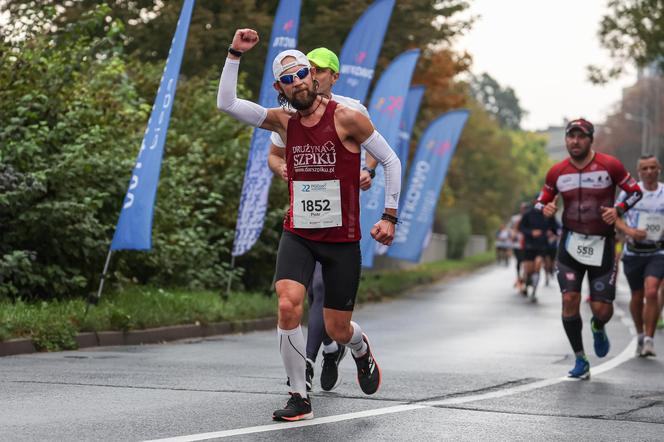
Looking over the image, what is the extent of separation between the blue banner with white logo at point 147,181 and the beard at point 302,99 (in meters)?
6.42

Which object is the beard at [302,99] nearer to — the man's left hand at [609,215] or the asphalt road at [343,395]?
the asphalt road at [343,395]

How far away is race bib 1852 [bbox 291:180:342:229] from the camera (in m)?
7.54

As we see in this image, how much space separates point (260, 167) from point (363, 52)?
13.5ft

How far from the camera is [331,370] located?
8.84 meters

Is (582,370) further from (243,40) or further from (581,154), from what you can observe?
(243,40)

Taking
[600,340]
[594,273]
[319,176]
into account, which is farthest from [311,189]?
[600,340]

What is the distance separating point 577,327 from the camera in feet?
35.9

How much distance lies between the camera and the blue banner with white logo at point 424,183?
28734mm

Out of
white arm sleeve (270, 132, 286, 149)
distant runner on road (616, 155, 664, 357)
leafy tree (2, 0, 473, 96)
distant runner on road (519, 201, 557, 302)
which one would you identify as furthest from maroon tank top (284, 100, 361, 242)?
leafy tree (2, 0, 473, 96)

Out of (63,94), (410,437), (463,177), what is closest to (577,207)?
(410,437)

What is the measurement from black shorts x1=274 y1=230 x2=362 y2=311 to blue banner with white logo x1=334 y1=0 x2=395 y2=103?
13.2 m

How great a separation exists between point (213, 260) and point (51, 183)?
5.61 meters

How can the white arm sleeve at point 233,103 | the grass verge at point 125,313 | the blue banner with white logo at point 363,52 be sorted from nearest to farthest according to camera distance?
the white arm sleeve at point 233,103
the grass verge at point 125,313
the blue banner with white logo at point 363,52

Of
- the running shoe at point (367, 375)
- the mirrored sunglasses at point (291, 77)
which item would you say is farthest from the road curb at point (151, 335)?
the mirrored sunglasses at point (291, 77)
